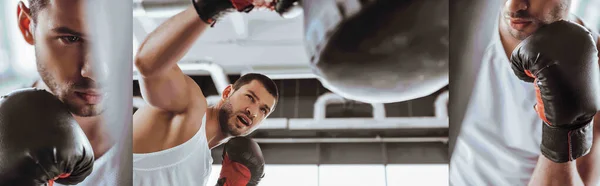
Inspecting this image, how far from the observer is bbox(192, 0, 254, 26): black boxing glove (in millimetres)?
2449

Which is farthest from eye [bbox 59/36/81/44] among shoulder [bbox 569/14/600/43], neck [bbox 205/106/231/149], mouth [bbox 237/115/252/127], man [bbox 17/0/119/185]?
shoulder [bbox 569/14/600/43]

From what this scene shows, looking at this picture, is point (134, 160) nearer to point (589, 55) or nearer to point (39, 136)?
point (39, 136)

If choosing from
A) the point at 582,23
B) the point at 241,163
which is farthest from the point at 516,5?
the point at 241,163

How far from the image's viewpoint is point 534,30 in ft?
7.59

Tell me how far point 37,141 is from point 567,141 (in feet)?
6.90

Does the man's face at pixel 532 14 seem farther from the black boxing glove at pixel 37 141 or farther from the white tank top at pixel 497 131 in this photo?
the black boxing glove at pixel 37 141

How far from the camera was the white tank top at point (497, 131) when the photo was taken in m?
2.34

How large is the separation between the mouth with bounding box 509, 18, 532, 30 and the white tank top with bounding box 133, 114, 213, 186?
4.63 feet

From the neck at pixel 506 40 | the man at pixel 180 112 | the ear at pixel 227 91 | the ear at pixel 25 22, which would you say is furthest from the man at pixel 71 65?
the neck at pixel 506 40

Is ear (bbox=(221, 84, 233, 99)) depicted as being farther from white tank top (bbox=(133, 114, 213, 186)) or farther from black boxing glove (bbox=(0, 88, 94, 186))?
black boxing glove (bbox=(0, 88, 94, 186))

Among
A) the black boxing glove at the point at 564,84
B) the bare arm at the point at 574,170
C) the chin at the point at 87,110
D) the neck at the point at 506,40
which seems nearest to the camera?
the black boxing glove at the point at 564,84

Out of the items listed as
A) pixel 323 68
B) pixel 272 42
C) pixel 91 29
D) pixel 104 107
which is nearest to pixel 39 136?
pixel 104 107

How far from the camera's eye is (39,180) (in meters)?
2.24

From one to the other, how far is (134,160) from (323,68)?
981 millimetres
